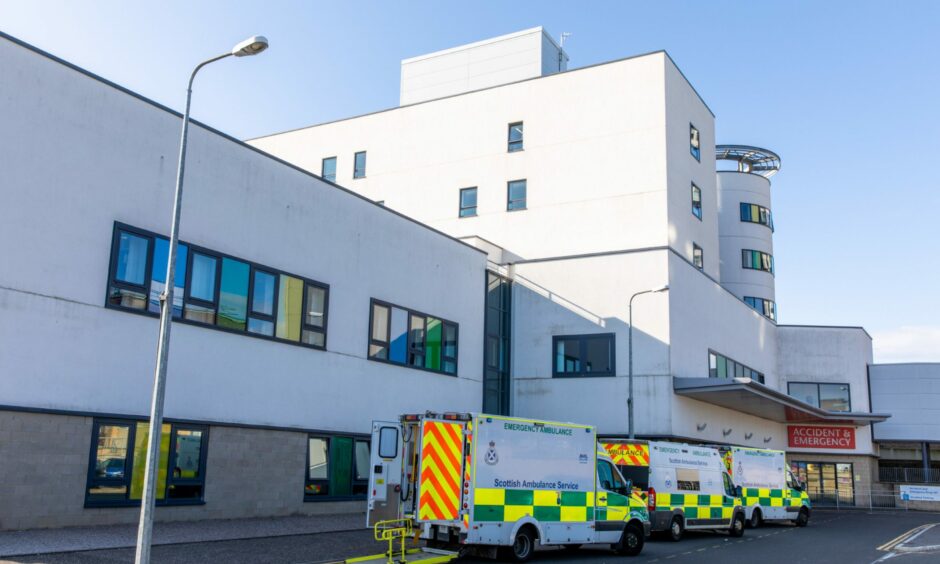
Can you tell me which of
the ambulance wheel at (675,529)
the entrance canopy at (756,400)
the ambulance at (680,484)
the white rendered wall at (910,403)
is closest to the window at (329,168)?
the entrance canopy at (756,400)

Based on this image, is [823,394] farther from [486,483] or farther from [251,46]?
[251,46]

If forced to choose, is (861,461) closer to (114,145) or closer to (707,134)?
(707,134)

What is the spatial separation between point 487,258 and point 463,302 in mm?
3167

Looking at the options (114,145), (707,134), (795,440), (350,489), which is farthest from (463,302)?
(795,440)

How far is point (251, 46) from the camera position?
36.2ft

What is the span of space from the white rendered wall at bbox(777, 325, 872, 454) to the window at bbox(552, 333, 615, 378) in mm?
21146

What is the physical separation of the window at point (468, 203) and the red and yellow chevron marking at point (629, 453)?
16.6 m

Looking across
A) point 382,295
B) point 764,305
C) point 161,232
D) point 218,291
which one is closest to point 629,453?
point 382,295

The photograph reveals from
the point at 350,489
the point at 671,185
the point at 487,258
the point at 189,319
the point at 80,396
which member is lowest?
the point at 350,489

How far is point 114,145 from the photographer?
58.1 ft

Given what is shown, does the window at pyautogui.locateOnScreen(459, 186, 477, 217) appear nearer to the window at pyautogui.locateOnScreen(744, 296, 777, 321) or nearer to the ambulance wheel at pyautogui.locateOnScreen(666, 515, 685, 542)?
the ambulance wheel at pyautogui.locateOnScreen(666, 515, 685, 542)

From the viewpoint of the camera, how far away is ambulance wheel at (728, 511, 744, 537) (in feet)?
81.1

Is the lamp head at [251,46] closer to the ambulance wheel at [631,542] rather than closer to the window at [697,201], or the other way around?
the ambulance wheel at [631,542]

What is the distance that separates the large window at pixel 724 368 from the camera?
34.6 meters
